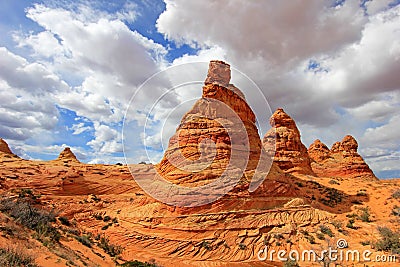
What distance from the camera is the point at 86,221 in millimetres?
25953

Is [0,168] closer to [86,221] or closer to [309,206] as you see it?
[86,221]

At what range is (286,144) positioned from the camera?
44.7 meters

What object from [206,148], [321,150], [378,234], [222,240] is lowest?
[222,240]

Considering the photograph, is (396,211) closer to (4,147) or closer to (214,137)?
(214,137)

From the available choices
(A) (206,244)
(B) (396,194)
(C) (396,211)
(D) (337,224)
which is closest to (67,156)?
(A) (206,244)

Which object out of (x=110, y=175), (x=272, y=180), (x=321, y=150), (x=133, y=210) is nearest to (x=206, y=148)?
(x=272, y=180)

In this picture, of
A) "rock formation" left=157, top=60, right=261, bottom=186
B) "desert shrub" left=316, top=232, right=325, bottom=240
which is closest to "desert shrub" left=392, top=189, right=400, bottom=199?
"desert shrub" left=316, top=232, right=325, bottom=240

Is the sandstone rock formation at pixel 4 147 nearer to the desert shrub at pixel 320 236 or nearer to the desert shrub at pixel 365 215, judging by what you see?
the desert shrub at pixel 320 236

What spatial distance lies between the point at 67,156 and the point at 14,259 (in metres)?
54.9

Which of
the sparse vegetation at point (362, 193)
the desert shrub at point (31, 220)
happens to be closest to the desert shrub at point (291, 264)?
the desert shrub at point (31, 220)

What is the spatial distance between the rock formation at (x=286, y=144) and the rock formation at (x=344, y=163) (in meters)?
12.1

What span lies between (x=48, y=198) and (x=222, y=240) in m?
24.0

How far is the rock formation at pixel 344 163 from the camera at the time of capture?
52531 mm

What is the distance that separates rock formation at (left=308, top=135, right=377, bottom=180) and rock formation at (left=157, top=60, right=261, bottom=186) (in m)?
35.7
